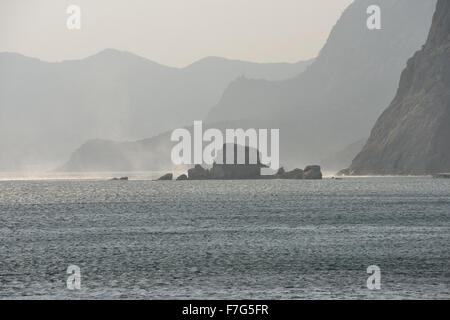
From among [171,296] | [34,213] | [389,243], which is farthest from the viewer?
[34,213]

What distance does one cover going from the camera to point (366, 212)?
13375cm

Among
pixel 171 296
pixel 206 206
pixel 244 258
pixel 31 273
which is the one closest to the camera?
pixel 171 296

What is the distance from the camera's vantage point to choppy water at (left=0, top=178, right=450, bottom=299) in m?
54.3

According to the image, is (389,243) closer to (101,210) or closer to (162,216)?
(162,216)

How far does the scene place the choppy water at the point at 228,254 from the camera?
54344 millimetres

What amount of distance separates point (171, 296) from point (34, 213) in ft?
310

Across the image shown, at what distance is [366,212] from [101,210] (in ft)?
153

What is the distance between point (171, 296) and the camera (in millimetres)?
51656

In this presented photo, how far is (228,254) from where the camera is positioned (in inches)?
2931
